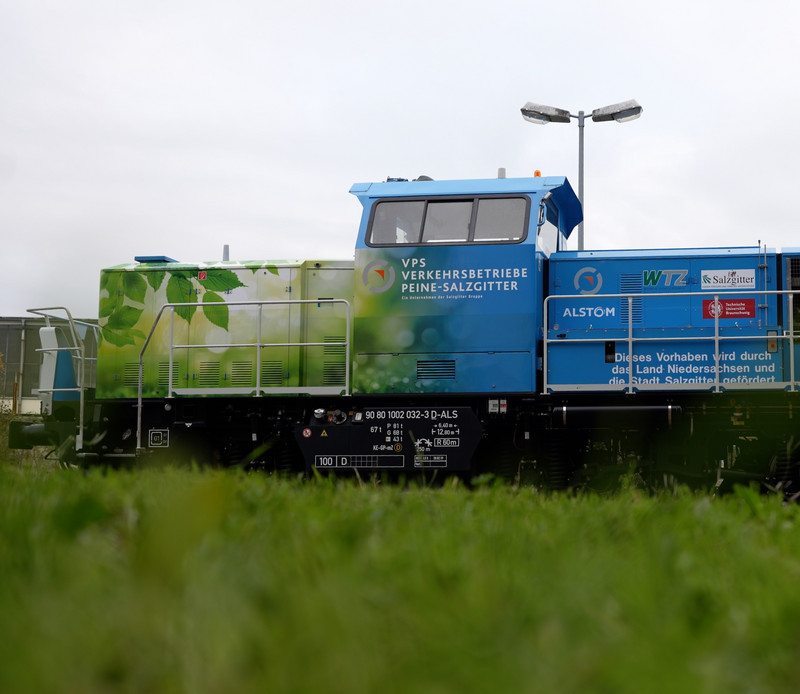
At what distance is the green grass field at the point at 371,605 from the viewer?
4.37 ft

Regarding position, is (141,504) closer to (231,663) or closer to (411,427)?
(231,663)

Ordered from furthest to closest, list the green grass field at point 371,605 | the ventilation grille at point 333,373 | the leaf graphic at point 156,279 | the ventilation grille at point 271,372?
the leaf graphic at point 156,279, the ventilation grille at point 271,372, the ventilation grille at point 333,373, the green grass field at point 371,605

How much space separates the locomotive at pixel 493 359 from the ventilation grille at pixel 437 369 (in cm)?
2

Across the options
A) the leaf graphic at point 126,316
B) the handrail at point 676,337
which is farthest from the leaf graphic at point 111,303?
the handrail at point 676,337

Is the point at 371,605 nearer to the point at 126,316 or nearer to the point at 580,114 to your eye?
the point at 126,316

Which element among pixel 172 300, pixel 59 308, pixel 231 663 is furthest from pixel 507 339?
pixel 231 663

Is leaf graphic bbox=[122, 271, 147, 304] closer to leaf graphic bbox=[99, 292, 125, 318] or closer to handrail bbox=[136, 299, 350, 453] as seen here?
leaf graphic bbox=[99, 292, 125, 318]

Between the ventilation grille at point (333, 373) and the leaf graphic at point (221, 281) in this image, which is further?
the leaf graphic at point (221, 281)

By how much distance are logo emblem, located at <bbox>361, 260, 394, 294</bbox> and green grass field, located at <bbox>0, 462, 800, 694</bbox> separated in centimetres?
625

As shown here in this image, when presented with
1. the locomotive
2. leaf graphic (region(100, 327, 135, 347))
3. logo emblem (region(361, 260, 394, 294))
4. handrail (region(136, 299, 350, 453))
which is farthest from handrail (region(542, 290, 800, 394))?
leaf graphic (region(100, 327, 135, 347))

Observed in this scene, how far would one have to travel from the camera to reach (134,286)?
34.4 ft

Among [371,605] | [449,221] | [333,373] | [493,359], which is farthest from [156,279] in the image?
[371,605]

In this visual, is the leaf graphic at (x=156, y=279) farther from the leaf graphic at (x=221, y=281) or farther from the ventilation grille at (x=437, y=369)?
the ventilation grille at (x=437, y=369)

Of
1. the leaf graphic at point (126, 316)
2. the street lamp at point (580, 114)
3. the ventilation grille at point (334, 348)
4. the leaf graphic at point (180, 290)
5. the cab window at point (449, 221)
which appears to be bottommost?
the ventilation grille at point (334, 348)
